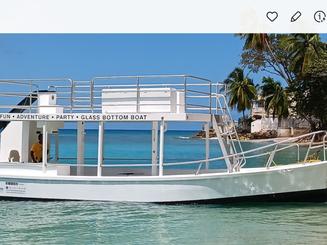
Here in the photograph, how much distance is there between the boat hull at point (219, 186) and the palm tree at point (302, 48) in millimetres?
38465

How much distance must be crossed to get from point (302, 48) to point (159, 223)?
141 ft

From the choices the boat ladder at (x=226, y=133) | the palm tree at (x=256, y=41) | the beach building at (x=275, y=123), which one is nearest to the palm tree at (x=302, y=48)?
the palm tree at (x=256, y=41)

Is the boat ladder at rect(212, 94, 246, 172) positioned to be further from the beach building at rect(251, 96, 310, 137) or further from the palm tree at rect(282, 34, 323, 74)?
the beach building at rect(251, 96, 310, 137)

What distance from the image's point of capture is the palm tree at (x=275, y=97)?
61.1m

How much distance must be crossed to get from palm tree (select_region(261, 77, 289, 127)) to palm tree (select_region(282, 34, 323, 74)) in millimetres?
7274

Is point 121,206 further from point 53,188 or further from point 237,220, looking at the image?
point 237,220

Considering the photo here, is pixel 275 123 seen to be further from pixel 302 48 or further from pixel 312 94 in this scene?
pixel 302 48

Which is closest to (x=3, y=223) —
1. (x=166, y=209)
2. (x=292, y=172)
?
(x=166, y=209)

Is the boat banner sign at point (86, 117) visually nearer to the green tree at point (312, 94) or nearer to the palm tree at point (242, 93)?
the green tree at point (312, 94)

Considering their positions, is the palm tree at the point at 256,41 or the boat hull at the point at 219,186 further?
the palm tree at the point at 256,41

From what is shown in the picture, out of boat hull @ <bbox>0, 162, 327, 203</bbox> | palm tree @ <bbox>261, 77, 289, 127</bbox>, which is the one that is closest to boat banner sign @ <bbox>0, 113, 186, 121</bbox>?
boat hull @ <bbox>0, 162, 327, 203</bbox>

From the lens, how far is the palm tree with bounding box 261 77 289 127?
61094mm

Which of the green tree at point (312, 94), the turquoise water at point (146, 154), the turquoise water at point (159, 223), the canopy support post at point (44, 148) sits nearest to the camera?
the turquoise water at point (159, 223)

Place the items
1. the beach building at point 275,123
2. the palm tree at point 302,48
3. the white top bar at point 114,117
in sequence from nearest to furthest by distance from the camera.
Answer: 1. the white top bar at point 114,117
2. the palm tree at point 302,48
3. the beach building at point 275,123
